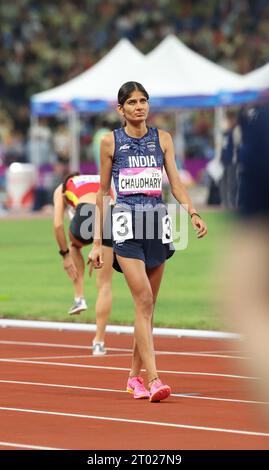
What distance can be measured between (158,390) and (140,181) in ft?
4.57

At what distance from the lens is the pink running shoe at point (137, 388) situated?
1085 centimetres

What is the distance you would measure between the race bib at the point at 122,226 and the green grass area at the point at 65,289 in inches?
Result: 63.1

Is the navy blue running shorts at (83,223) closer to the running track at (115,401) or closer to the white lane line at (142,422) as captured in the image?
the running track at (115,401)

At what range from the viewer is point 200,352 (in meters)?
13.9

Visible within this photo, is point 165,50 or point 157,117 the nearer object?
point 165,50

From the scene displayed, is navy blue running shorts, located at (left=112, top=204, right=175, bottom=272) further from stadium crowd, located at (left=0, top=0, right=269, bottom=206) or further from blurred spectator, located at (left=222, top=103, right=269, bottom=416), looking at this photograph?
stadium crowd, located at (left=0, top=0, right=269, bottom=206)

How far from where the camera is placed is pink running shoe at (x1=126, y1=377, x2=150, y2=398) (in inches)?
427

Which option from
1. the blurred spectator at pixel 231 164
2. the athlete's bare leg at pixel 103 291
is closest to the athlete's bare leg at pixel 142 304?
the athlete's bare leg at pixel 103 291

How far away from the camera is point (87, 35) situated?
5259cm

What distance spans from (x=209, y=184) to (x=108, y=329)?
2286 centimetres

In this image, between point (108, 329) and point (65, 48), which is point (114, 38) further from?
point (108, 329)

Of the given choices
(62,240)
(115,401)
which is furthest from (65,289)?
(115,401)

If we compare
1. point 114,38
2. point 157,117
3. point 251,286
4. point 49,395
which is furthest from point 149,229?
point 114,38

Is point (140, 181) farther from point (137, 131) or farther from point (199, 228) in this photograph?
point (199, 228)
